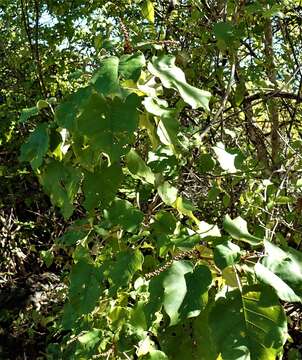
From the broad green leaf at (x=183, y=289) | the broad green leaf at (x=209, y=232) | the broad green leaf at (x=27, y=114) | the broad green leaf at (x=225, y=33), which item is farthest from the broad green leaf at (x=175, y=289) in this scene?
the broad green leaf at (x=225, y=33)

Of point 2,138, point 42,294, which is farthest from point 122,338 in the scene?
point 2,138

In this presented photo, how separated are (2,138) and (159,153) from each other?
3830 mm

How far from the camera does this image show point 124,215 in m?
1.53

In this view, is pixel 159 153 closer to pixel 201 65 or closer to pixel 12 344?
pixel 201 65

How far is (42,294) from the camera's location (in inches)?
199

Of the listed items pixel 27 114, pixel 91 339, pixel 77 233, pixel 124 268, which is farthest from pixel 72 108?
pixel 91 339

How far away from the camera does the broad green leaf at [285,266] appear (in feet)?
4.16

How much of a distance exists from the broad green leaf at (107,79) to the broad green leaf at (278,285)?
0.46 meters

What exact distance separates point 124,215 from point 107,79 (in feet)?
1.37

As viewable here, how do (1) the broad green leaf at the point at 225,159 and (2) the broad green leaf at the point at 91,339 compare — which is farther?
(2) the broad green leaf at the point at 91,339

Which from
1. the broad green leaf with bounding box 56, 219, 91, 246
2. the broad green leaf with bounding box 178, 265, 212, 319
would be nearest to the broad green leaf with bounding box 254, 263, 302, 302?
the broad green leaf with bounding box 178, 265, 212, 319

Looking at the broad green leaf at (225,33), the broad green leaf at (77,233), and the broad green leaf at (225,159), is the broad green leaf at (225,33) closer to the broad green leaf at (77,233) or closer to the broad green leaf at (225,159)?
the broad green leaf at (225,159)

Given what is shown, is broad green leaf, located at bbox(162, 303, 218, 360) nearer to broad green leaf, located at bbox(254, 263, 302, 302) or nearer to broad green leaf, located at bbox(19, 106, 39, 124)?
broad green leaf, located at bbox(254, 263, 302, 302)

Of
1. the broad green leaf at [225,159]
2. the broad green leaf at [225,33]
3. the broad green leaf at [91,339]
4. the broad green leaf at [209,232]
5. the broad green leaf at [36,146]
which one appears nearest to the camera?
the broad green leaf at [36,146]
